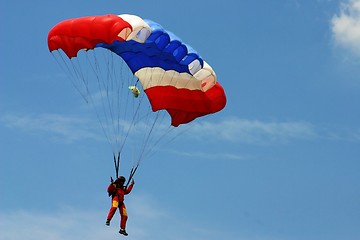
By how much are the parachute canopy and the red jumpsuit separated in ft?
13.3

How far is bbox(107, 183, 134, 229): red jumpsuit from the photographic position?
111 ft

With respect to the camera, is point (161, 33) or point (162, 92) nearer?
point (161, 33)

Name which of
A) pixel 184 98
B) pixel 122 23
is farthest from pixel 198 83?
pixel 122 23

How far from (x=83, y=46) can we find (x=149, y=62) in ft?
9.13

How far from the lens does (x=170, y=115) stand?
123ft

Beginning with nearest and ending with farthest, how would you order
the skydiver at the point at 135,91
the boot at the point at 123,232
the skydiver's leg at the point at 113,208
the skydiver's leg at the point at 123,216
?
the skydiver's leg at the point at 113,208 → the boot at the point at 123,232 → the skydiver's leg at the point at 123,216 → the skydiver at the point at 135,91

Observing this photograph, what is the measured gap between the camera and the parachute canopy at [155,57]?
3375 centimetres

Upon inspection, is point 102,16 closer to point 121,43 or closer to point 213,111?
point 121,43

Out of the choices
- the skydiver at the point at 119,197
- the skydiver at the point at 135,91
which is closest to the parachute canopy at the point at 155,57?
the skydiver at the point at 135,91

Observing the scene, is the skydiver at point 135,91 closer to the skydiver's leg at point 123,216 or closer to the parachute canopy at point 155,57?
the parachute canopy at point 155,57

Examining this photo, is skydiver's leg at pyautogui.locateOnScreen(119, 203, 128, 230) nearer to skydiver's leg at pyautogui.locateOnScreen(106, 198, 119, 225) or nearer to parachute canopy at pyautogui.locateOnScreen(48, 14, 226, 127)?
skydiver's leg at pyautogui.locateOnScreen(106, 198, 119, 225)

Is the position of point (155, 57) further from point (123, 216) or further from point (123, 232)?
point (123, 232)

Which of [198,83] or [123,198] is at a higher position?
[198,83]

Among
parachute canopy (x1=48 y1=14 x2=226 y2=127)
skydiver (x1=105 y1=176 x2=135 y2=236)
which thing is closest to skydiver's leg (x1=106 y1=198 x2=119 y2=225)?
skydiver (x1=105 y1=176 x2=135 y2=236)
